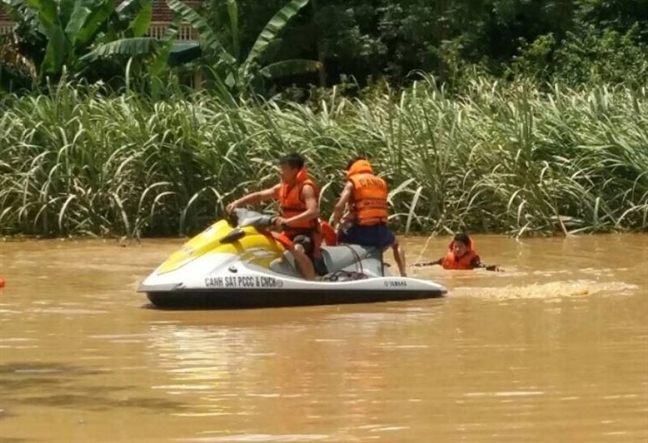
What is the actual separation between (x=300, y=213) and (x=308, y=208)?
0.69 ft

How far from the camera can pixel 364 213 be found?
522 inches

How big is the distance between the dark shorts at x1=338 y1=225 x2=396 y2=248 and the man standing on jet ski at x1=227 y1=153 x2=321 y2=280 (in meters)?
0.55

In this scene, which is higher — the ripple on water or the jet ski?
the jet ski

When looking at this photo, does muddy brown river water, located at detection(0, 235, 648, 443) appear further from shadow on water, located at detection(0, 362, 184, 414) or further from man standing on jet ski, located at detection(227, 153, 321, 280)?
man standing on jet ski, located at detection(227, 153, 321, 280)

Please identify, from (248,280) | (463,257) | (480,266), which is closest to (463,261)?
(463,257)

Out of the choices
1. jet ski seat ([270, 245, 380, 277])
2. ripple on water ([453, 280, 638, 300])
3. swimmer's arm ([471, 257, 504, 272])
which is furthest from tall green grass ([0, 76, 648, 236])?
jet ski seat ([270, 245, 380, 277])

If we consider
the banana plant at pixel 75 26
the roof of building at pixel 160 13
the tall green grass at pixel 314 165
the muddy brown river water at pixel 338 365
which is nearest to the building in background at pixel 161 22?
the roof of building at pixel 160 13

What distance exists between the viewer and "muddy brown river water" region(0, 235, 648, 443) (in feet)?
24.7

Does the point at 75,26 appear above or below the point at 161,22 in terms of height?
below

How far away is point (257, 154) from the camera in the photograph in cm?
1903

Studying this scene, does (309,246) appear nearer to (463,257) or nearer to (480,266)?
(463,257)

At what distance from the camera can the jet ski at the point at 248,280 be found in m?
12.2

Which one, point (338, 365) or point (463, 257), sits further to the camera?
point (463, 257)

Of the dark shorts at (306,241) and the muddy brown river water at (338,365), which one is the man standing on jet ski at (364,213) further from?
the muddy brown river water at (338,365)
